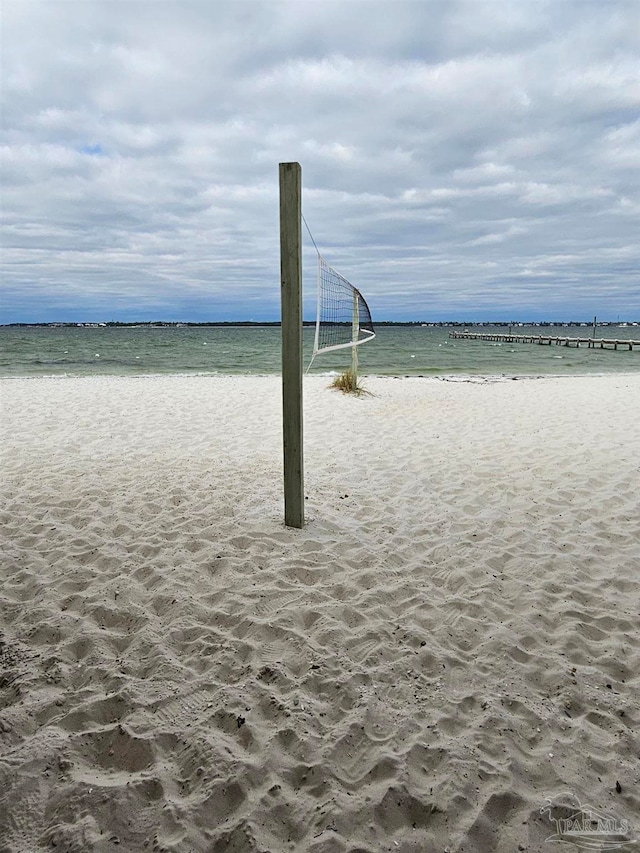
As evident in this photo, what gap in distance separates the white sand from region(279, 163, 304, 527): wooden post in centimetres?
29

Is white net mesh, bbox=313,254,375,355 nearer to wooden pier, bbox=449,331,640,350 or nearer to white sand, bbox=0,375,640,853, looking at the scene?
white sand, bbox=0,375,640,853

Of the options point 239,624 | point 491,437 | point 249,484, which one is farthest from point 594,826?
point 491,437

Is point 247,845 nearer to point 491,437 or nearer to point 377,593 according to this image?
point 377,593

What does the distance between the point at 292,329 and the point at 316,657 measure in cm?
188

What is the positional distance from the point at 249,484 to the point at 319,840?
3.11 m

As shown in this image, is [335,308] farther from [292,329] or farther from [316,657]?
[316,657]

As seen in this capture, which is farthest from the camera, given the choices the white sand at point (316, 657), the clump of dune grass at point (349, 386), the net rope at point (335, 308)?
the clump of dune grass at point (349, 386)

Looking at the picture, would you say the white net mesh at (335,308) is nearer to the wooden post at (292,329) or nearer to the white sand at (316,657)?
the wooden post at (292,329)

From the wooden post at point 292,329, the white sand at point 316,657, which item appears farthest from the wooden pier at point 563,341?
the wooden post at point 292,329

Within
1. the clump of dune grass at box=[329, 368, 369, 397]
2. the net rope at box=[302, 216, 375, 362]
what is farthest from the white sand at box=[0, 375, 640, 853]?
the clump of dune grass at box=[329, 368, 369, 397]

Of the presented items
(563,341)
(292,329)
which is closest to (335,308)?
(292,329)

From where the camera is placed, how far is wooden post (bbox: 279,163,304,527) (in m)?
3.09

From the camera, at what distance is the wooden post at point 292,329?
3092mm

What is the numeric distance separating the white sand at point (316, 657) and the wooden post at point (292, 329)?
0.29 m
